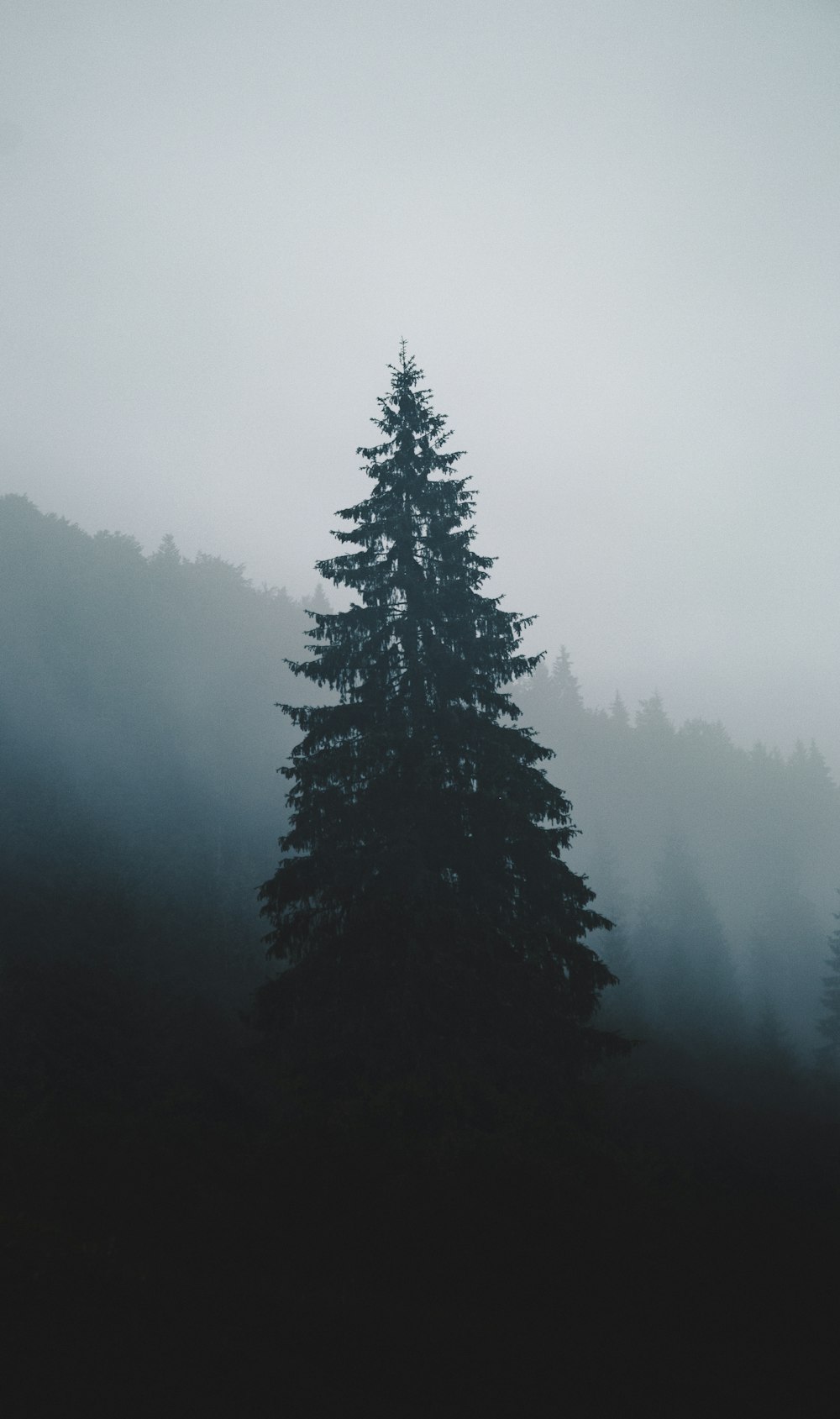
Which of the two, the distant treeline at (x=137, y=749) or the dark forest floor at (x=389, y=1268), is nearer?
Answer: the dark forest floor at (x=389, y=1268)

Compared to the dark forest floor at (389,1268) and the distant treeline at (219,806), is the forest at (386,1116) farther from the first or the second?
the distant treeline at (219,806)

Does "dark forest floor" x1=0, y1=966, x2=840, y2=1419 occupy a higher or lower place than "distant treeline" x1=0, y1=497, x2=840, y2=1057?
lower

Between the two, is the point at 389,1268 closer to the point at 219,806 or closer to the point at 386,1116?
the point at 386,1116

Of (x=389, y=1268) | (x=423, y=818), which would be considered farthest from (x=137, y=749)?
(x=389, y=1268)

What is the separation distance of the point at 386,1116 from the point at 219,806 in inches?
1164

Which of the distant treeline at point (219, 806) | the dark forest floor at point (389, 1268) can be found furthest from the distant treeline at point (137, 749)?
the dark forest floor at point (389, 1268)

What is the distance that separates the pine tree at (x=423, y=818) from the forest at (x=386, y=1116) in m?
0.06

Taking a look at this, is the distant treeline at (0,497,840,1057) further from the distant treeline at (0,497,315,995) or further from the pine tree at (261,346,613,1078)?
the pine tree at (261,346,613,1078)

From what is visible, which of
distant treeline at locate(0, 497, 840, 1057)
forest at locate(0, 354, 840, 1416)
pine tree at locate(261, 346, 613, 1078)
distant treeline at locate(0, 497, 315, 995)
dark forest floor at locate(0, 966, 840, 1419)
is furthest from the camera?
distant treeline at locate(0, 497, 840, 1057)

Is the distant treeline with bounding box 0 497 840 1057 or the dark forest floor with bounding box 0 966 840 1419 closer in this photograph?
the dark forest floor with bounding box 0 966 840 1419

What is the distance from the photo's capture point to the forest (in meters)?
4.71

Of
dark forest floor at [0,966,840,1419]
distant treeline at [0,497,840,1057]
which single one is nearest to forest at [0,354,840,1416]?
dark forest floor at [0,966,840,1419]

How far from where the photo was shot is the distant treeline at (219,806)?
2241 cm

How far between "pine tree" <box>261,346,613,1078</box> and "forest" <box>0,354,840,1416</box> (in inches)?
2.4
